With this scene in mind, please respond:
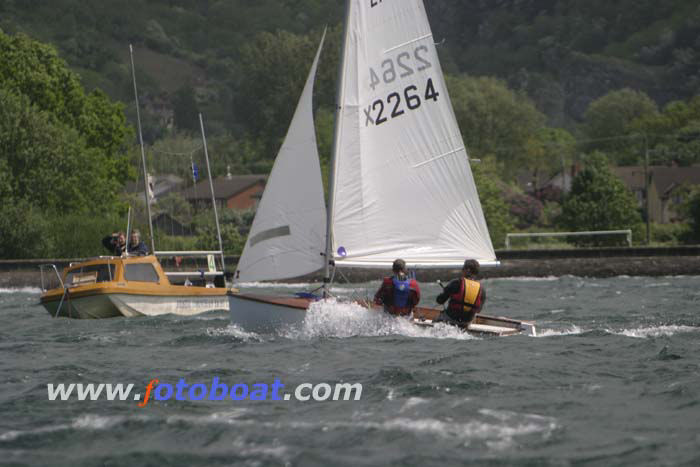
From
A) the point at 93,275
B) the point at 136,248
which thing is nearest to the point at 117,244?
the point at 136,248

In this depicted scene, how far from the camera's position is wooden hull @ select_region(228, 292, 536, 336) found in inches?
878

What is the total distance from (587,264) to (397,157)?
30890mm

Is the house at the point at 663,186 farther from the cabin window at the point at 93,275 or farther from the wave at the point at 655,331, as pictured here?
the wave at the point at 655,331

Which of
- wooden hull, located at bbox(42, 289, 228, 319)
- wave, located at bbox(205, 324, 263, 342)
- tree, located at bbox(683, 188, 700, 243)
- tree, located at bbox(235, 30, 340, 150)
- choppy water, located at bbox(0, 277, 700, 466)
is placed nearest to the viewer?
choppy water, located at bbox(0, 277, 700, 466)

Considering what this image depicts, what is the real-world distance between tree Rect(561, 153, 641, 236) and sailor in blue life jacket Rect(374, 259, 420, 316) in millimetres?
61707

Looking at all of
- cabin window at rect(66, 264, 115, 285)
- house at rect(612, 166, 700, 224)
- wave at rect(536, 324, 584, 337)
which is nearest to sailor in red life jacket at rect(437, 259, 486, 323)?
wave at rect(536, 324, 584, 337)

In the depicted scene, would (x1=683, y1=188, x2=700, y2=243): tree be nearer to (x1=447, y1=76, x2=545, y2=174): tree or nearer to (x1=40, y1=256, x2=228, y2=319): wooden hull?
(x1=40, y1=256, x2=228, y2=319): wooden hull

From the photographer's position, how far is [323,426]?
1426cm

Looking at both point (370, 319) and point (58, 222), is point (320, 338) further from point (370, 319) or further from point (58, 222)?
point (58, 222)

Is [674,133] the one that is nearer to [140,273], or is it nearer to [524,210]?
[524,210]

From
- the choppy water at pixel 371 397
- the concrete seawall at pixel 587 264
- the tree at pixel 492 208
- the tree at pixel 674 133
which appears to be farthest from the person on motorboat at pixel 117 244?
the tree at pixel 674 133

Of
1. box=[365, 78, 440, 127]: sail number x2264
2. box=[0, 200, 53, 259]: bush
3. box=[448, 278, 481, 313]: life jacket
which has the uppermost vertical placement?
box=[365, 78, 440, 127]: sail number x2264

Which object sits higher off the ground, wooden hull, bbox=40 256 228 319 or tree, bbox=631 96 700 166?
tree, bbox=631 96 700 166

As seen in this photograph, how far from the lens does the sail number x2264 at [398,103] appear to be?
24391 mm
